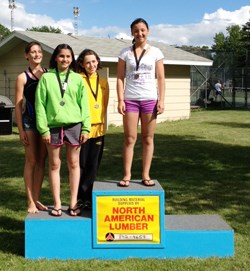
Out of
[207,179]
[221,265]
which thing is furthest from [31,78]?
[207,179]

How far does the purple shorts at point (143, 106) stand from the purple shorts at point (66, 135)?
60 cm

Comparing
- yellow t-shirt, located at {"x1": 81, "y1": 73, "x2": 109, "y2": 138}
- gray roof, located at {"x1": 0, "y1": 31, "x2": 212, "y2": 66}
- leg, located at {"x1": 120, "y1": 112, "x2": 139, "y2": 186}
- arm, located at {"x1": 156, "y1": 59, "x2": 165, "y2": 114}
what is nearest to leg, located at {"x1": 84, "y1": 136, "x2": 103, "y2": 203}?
yellow t-shirt, located at {"x1": 81, "y1": 73, "x2": 109, "y2": 138}

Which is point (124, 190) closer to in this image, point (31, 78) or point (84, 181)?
point (84, 181)

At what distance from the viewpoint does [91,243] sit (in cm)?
421

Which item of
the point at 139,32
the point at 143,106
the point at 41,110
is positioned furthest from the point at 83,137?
the point at 139,32

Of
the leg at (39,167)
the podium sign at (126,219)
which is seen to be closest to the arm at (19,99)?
the leg at (39,167)

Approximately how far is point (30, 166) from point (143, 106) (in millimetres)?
1293

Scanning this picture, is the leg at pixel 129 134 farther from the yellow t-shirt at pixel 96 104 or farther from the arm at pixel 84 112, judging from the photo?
the arm at pixel 84 112

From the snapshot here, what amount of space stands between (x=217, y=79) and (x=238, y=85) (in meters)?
1.36

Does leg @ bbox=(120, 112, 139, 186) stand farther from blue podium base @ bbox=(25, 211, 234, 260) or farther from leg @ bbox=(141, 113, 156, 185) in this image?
blue podium base @ bbox=(25, 211, 234, 260)

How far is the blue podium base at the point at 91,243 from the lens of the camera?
417 centimetres

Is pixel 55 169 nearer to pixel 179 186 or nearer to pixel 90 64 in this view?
pixel 90 64

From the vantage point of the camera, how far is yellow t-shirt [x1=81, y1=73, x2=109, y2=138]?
4496 mm

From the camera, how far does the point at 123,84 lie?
461 centimetres
